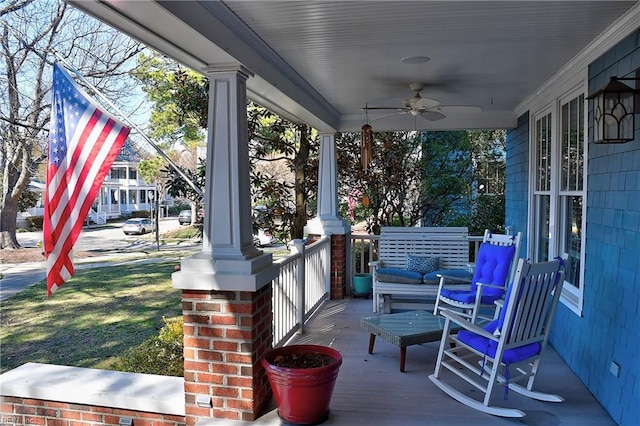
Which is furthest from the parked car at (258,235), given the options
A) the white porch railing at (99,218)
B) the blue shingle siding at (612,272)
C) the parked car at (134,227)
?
the white porch railing at (99,218)

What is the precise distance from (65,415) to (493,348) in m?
2.90

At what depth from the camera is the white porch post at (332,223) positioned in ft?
20.7

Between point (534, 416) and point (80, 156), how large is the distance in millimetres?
3282

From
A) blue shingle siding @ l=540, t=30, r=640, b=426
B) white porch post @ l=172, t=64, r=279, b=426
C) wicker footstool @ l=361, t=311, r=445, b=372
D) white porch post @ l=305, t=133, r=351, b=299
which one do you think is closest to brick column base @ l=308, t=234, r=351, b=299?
white porch post @ l=305, t=133, r=351, b=299

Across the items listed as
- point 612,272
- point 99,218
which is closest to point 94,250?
point 99,218

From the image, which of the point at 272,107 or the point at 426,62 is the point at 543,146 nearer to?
the point at 426,62

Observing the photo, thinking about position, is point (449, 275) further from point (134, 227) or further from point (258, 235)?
point (134, 227)

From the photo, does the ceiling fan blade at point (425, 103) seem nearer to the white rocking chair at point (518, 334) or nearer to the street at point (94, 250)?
the white rocking chair at point (518, 334)

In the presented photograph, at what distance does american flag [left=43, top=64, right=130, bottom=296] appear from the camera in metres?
2.86

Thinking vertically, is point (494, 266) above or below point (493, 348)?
above

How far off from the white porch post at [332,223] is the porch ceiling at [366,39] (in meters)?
1.49

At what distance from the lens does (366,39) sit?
3.27m

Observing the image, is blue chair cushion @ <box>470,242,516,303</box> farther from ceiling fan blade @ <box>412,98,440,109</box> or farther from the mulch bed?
the mulch bed

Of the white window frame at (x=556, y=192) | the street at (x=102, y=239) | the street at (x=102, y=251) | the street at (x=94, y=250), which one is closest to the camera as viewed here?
the white window frame at (x=556, y=192)
